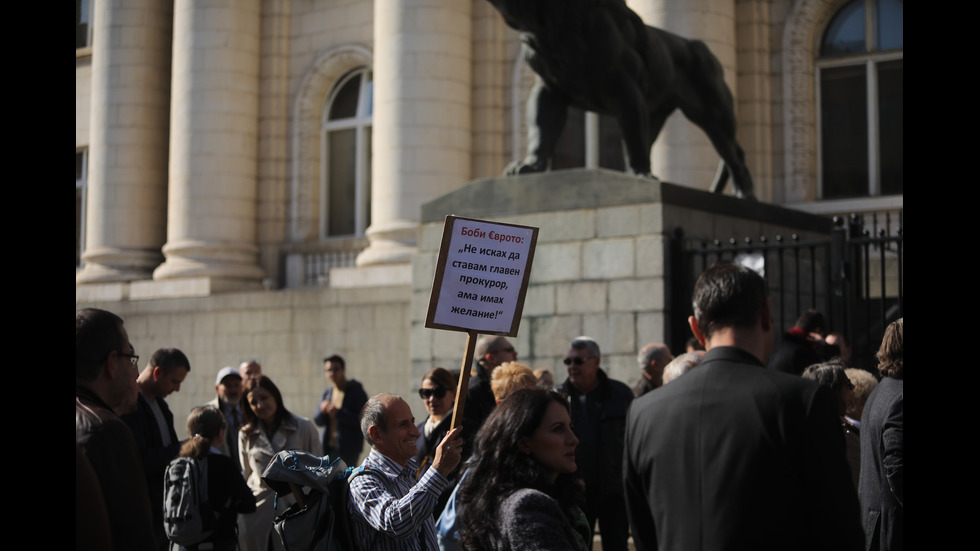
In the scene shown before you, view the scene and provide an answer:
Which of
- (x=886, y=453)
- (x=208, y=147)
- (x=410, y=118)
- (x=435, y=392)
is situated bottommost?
(x=886, y=453)

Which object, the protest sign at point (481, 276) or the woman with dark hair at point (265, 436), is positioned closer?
the protest sign at point (481, 276)

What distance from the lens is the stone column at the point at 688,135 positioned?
1761 cm

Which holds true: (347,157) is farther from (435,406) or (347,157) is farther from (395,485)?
(395,485)

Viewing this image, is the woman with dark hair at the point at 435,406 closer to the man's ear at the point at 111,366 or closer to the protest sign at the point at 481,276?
the protest sign at the point at 481,276

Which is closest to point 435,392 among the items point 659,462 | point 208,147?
point 659,462

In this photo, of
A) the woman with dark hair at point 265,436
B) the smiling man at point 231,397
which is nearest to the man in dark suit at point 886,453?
the woman with dark hair at point 265,436

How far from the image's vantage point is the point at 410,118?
19.1 metres

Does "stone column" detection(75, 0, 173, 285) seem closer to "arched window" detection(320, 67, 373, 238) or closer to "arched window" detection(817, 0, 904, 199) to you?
"arched window" detection(320, 67, 373, 238)

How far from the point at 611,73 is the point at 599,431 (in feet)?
13.8

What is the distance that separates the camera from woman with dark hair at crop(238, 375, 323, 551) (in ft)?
28.0

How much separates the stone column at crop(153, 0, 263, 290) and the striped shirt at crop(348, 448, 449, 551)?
54.5 ft

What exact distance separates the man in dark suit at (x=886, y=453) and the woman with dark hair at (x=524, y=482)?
1.62 meters

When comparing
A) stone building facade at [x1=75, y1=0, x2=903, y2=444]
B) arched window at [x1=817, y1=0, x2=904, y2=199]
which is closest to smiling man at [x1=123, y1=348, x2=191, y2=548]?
stone building facade at [x1=75, y1=0, x2=903, y2=444]
